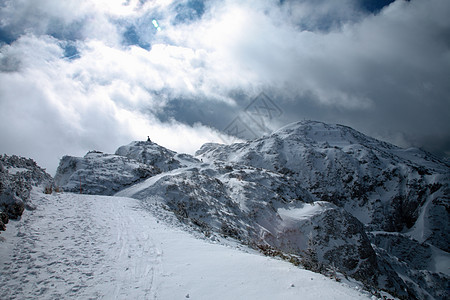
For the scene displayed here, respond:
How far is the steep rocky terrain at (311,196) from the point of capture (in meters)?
22.2

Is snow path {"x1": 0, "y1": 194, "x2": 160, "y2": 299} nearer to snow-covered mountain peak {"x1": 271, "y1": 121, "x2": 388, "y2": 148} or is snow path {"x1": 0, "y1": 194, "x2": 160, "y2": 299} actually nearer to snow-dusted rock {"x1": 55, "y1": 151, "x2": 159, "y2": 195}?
snow-dusted rock {"x1": 55, "y1": 151, "x2": 159, "y2": 195}

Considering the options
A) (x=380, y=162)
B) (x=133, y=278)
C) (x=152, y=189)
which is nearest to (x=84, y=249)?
(x=133, y=278)

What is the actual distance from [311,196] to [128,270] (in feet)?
210

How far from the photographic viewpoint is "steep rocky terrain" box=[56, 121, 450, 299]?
22219 mm

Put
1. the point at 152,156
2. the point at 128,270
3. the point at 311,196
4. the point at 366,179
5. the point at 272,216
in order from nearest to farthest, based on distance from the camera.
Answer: the point at 128,270
the point at 272,216
the point at 311,196
the point at 152,156
the point at 366,179

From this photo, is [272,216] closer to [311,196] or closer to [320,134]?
[311,196]

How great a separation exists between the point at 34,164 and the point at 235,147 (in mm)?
131354

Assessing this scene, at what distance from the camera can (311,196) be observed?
63125 mm

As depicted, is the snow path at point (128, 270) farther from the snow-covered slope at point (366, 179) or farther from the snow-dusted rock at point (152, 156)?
the snow-covered slope at point (366, 179)

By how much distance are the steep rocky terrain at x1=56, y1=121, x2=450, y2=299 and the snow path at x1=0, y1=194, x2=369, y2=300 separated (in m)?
3.14

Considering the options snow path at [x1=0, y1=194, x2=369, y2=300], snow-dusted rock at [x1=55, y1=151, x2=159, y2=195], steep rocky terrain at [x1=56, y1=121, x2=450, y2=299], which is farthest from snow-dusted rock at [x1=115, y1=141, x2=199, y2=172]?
snow path at [x1=0, y1=194, x2=369, y2=300]

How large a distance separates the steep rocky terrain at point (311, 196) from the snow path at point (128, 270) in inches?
124

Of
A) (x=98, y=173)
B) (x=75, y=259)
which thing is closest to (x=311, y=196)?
(x=98, y=173)

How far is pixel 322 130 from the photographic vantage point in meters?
166
